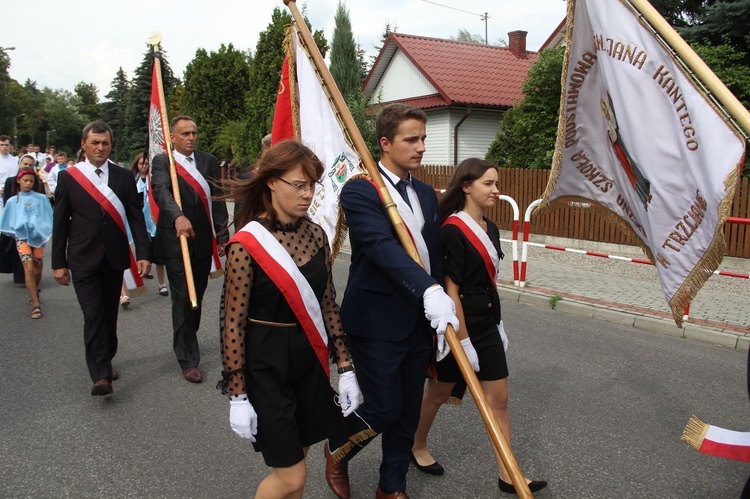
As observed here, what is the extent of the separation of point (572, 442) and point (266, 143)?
4.33m

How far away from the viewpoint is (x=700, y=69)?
2.39 meters

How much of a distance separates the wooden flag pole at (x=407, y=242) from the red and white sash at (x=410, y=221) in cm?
7

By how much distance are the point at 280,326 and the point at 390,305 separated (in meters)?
0.58

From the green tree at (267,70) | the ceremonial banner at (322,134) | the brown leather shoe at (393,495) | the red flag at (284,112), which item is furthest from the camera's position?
the green tree at (267,70)

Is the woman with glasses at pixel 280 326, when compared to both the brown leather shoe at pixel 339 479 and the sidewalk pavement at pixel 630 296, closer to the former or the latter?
the brown leather shoe at pixel 339 479

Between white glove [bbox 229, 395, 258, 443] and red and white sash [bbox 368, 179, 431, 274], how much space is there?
105 centimetres

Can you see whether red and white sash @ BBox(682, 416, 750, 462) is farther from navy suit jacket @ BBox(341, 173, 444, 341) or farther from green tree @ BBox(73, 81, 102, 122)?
green tree @ BBox(73, 81, 102, 122)

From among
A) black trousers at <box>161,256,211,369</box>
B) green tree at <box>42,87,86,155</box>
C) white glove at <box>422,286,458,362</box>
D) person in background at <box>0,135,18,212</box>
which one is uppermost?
green tree at <box>42,87,86,155</box>

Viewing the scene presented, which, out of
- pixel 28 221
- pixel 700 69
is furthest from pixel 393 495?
pixel 28 221

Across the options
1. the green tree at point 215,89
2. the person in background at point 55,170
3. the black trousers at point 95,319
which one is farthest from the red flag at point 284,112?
the green tree at point 215,89

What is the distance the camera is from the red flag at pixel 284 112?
4.11 meters

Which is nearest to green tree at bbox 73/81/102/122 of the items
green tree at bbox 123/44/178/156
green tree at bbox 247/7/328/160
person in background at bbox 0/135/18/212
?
green tree at bbox 123/44/178/156

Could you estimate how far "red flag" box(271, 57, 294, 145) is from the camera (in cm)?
411

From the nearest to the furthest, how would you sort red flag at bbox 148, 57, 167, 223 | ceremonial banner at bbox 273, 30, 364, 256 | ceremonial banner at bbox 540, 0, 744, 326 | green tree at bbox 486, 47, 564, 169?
ceremonial banner at bbox 540, 0, 744, 326 → ceremonial banner at bbox 273, 30, 364, 256 → red flag at bbox 148, 57, 167, 223 → green tree at bbox 486, 47, 564, 169
